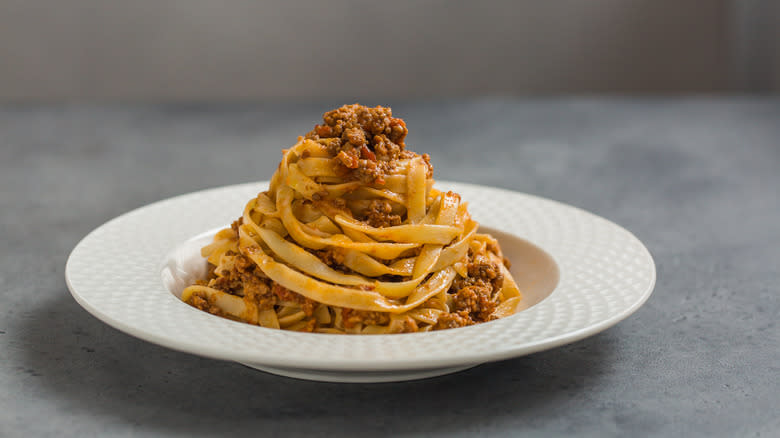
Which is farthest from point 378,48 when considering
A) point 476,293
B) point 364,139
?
point 476,293

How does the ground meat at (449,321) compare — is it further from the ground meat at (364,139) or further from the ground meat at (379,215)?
the ground meat at (364,139)

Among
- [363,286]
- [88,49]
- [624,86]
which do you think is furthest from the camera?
[624,86]

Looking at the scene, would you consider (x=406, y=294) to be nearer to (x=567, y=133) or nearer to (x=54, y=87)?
(x=567, y=133)

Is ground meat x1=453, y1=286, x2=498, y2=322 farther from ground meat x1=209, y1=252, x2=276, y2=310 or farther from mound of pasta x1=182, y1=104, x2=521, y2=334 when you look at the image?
ground meat x1=209, y1=252, x2=276, y2=310

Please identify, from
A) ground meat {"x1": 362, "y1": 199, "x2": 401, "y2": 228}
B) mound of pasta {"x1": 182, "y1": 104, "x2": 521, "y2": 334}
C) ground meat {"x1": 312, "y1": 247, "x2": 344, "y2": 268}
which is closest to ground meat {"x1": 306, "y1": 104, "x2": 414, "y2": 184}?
mound of pasta {"x1": 182, "y1": 104, "x2": 521, "y2": 334}

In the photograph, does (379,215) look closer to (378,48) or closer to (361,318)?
(361,318)

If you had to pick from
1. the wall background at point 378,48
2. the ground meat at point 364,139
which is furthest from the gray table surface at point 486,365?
the wall background at point 378,48

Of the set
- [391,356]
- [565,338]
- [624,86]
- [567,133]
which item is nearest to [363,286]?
[391,356]
